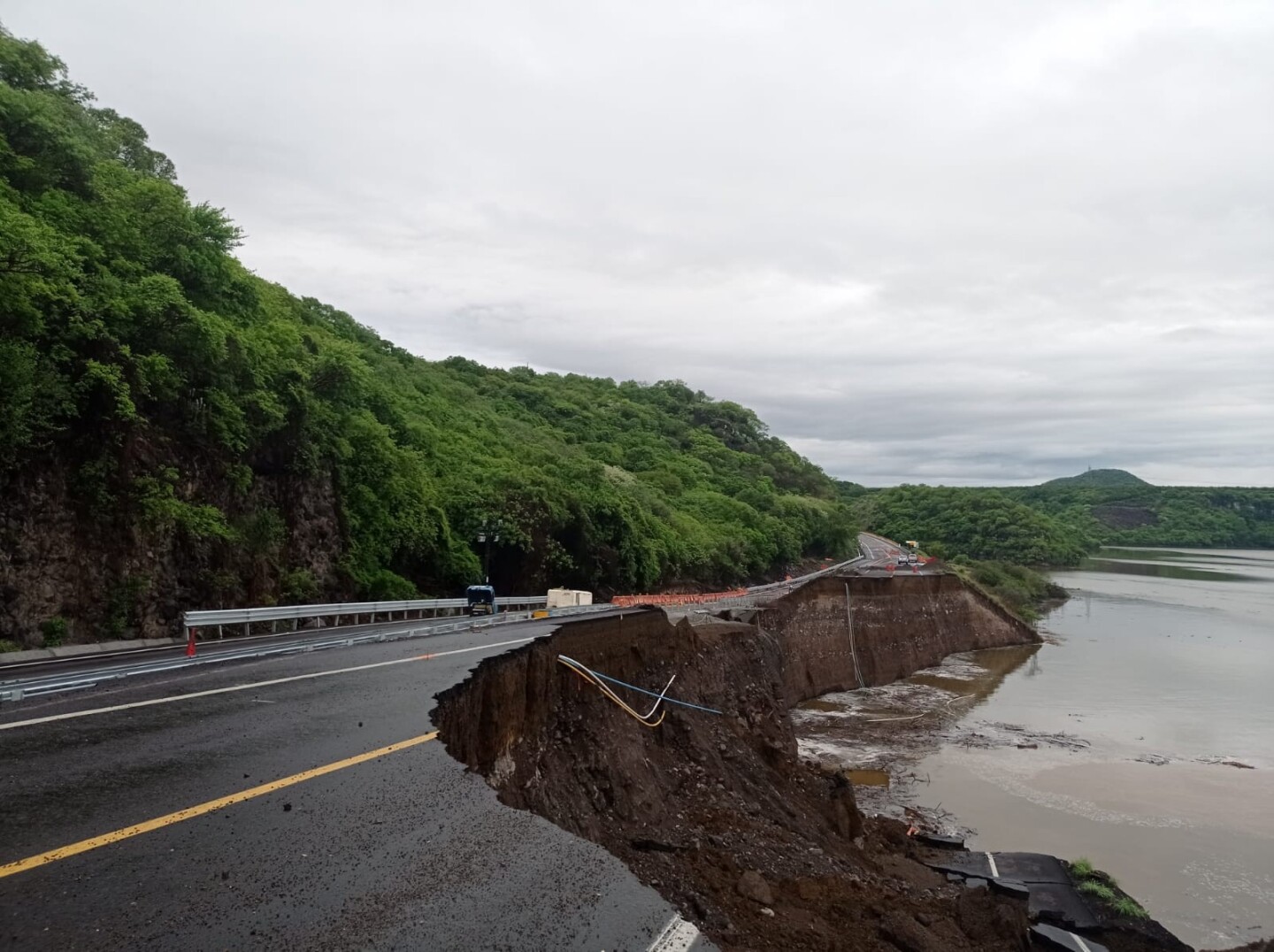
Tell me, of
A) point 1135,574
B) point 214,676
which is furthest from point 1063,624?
point 214,676

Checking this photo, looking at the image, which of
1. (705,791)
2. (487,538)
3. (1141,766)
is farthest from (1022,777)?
(487,538)

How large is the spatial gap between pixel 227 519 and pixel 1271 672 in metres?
54.2

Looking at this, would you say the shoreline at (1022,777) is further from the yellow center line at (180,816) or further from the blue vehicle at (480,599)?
the yellow center line at (180,816)

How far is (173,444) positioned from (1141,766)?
33.4 metres

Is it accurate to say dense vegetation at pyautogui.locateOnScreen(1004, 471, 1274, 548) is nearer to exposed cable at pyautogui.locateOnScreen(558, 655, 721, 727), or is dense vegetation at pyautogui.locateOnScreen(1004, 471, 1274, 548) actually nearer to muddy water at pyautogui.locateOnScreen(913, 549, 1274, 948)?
muddy water at pyautogui.locateOnScreen(913, 549, 1274, 948)

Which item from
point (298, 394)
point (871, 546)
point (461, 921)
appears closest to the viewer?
point (461, 921)

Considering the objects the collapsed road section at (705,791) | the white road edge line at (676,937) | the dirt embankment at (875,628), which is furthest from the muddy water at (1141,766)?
the white road edge line at (676,937)

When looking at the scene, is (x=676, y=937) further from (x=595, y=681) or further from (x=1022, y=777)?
(x=1022, y=777)

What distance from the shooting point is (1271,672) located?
44.7m

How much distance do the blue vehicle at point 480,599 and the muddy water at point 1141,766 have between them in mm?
15031

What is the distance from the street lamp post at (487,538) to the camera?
106 ft

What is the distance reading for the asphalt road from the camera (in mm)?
4004

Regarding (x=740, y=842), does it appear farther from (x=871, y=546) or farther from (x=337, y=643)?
(x=871, y=546)

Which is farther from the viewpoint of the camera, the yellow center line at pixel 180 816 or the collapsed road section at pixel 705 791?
the collapsed road section at pixel 705 791
